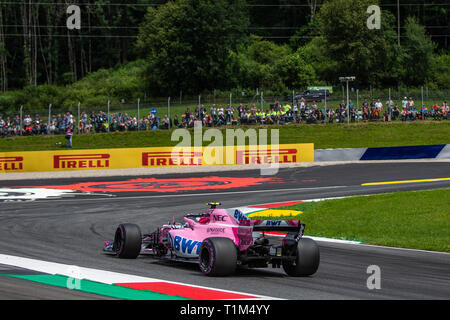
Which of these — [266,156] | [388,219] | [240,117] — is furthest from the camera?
[240,117]

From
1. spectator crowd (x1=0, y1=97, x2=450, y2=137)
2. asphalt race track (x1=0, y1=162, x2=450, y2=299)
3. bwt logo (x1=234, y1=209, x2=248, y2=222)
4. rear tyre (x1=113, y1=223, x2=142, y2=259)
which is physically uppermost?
spectator crowd (x1=0, y1=97, x2=450, y2=137)

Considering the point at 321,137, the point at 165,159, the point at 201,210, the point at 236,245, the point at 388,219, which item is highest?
the point at 236,245

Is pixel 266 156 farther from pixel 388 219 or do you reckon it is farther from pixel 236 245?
pixel 236 245

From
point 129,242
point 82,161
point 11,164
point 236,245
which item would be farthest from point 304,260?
point 11,164

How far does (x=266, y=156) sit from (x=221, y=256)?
26962 mm

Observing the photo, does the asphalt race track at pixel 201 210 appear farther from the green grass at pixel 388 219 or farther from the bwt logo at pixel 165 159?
the bwt logo at pixel 165 159

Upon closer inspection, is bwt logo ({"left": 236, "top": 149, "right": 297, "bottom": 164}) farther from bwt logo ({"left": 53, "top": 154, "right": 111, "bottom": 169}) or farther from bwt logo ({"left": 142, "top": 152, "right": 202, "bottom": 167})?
bwt logo ({"left": 53, "top": 154, "right": 111, "bottom": 169})

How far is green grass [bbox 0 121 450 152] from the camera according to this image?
40656 mm

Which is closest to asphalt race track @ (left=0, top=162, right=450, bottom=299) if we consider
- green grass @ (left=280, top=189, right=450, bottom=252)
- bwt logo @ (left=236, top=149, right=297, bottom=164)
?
green grass @ (left=280, top=189, right=450, bottom=252)

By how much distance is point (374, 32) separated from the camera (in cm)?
6544

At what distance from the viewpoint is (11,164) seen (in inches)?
1378

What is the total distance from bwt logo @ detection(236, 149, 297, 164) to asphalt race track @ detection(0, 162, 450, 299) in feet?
4.49

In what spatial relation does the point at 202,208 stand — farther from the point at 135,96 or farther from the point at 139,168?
the point at 135,96
